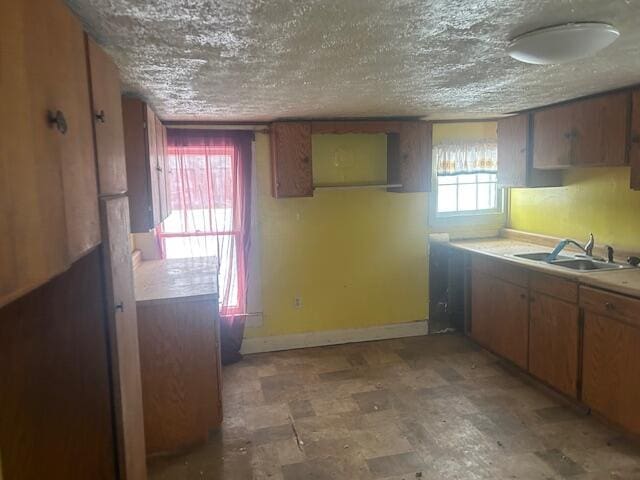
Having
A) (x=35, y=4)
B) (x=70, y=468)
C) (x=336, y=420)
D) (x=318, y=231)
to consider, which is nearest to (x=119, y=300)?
(x=70, y=468)

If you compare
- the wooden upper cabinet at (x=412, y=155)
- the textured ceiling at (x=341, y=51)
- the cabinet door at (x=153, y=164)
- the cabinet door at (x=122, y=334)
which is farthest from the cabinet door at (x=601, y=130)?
the cabinet door at (x=122, y=334)

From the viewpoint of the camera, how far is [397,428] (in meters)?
3.00

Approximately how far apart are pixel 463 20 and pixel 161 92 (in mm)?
1660

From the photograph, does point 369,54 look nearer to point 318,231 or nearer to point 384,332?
point 318,231

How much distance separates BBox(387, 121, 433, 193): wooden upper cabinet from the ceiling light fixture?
2399 mm

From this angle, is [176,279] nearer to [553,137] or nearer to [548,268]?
[548,268]

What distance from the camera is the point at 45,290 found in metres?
1.37

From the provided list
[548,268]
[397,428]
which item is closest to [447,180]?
[548,268]

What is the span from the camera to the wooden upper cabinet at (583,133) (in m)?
2.98

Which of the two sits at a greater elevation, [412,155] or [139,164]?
[412,155]

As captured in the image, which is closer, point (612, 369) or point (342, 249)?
point (612, 369)

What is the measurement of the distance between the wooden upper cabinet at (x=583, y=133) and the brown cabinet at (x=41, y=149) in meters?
3.05

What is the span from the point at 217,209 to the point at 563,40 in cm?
302

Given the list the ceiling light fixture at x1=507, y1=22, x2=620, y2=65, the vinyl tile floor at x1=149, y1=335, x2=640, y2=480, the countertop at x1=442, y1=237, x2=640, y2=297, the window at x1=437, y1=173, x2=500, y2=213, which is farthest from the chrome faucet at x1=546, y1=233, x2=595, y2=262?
the ceiling light fixture at x1=507, y1=22, x2=620, y2=65
